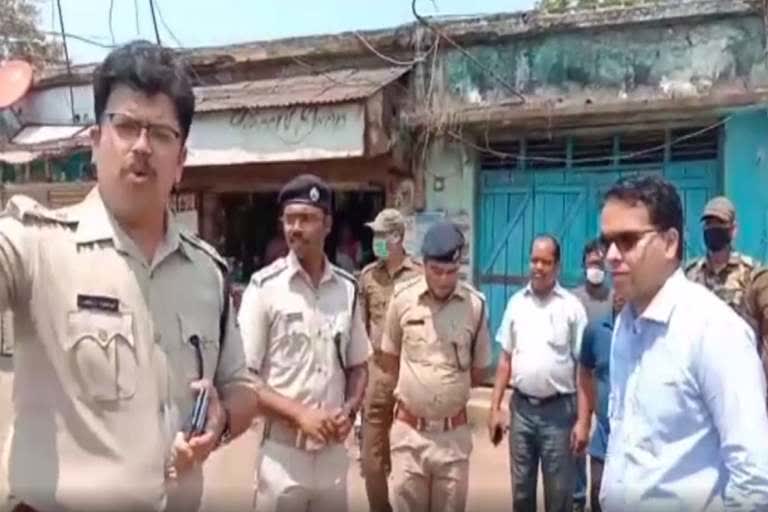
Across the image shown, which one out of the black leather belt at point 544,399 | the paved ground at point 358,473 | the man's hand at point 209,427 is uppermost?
the man's hand at point 209,427

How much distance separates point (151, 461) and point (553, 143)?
26.2 feet

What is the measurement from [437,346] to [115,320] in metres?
3.09

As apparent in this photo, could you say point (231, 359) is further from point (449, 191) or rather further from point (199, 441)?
point (449, 191)

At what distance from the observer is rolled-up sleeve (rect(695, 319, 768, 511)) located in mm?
2641

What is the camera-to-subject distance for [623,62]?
909cm

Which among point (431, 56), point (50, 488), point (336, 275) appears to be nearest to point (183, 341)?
point (50, 488)

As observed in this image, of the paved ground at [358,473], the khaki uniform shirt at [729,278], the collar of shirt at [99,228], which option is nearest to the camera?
the collar of shirt at [99,228]

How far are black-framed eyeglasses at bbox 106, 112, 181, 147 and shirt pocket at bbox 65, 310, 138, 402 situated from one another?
354mm

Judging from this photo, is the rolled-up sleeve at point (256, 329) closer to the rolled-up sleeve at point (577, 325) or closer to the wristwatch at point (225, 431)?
the wristwatch at point (225, 431)

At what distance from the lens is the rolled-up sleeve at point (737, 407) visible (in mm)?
2641

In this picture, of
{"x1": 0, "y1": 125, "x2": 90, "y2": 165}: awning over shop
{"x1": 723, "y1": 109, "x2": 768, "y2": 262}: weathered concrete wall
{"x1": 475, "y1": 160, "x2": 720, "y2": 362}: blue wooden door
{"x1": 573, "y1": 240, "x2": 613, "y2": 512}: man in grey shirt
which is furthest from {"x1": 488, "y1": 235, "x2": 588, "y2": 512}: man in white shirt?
{"x1": 0, "y1": 125, "x2": 90, "y2": 165}: awning over shop

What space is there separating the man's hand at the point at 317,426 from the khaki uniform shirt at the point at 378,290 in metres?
2.53

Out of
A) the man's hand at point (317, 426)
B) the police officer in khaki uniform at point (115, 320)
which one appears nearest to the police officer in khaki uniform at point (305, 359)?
the man's hand at point (317, 426)

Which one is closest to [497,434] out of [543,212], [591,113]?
[591,113]
